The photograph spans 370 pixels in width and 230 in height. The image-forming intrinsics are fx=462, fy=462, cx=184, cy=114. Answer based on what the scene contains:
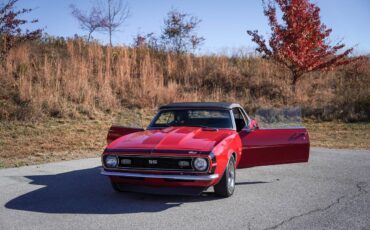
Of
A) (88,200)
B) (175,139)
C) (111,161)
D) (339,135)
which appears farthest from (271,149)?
(339,135)

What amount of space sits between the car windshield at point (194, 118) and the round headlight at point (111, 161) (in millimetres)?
1494

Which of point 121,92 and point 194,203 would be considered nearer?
point 194,203

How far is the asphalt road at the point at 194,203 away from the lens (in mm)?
5141

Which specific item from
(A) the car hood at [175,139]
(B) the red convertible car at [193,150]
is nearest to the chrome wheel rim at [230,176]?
(B) the red convertible car at [193,150]

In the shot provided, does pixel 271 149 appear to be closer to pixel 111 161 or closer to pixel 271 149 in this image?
pixel 271 149

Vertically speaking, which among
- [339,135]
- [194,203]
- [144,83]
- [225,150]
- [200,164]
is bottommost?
[194,203]

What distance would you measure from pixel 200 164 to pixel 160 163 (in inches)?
20.1

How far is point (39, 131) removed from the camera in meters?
13.2

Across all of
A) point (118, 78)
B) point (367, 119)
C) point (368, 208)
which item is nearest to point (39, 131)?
point (118, 78)

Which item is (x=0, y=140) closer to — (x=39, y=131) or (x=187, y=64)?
(x=39, y=131)

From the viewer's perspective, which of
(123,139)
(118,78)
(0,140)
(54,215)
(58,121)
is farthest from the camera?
(118,78)

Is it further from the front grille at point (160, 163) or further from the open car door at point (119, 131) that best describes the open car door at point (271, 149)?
the open car door at point (119, 131)

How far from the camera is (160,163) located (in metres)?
5.86

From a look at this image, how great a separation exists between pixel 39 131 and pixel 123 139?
24.2ft
